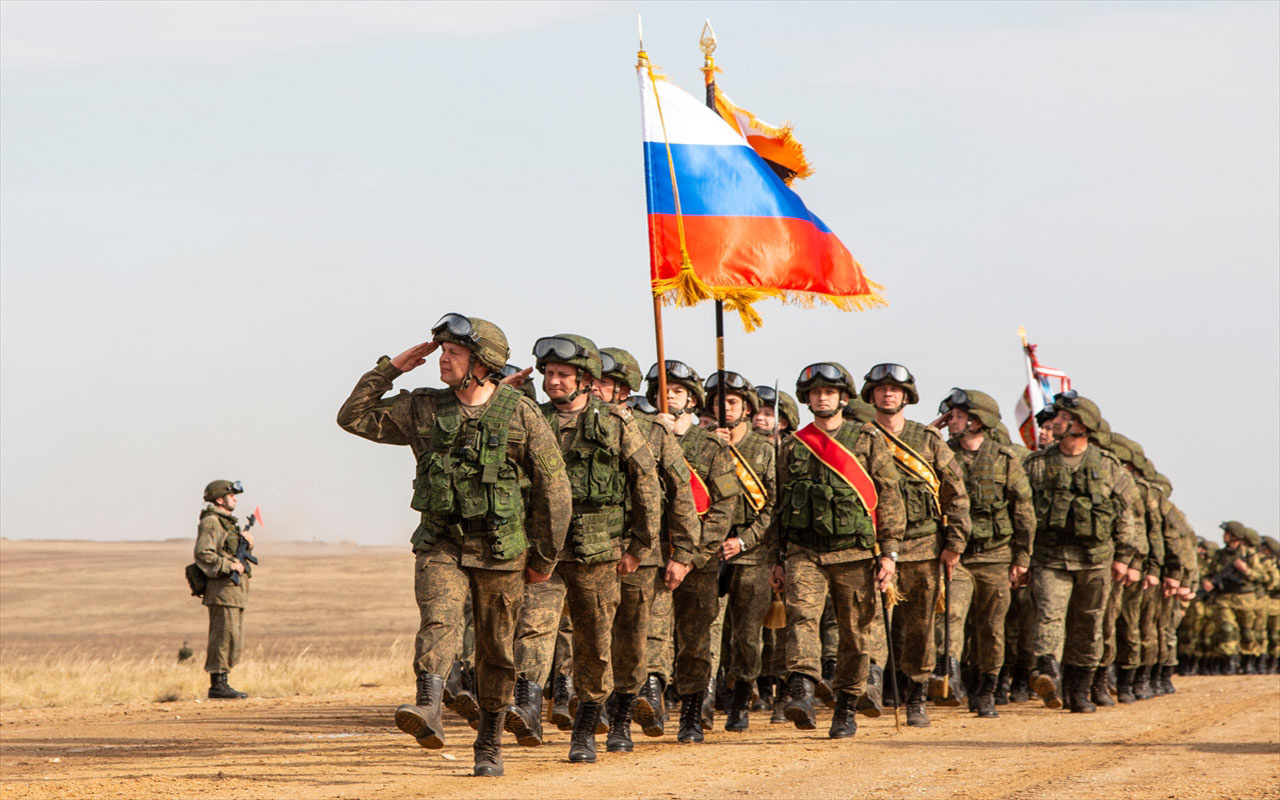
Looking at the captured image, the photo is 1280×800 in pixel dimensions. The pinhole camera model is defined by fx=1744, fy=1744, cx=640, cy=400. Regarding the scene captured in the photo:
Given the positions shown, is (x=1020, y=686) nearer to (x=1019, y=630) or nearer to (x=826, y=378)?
(x=1019, y=630)

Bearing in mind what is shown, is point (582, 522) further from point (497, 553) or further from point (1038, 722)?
Result: point (1038, 722)

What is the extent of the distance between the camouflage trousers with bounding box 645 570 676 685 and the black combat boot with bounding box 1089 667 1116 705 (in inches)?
256

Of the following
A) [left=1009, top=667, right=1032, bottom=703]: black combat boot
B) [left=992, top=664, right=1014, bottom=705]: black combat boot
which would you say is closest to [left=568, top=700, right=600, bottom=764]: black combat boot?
[left=992, top=664, right=1014, bottom=705]: black combat boot

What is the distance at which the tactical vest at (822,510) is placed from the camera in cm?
1212

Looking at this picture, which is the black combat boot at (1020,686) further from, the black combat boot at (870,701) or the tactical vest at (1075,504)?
the black combat boot at (870,701)

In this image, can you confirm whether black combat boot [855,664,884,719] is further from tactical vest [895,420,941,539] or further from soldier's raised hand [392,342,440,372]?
soldier's raised hand [392,342,440,372]

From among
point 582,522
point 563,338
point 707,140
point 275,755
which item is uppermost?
point 707,140

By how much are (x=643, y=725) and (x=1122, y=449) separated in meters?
9.02

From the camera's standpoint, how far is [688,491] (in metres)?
11.3

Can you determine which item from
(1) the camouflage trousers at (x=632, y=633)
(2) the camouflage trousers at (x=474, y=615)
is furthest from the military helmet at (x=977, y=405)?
(2) the camouflage trousers at (x=474, y=615)

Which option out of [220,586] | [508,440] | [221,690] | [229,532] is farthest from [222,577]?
[508,440]

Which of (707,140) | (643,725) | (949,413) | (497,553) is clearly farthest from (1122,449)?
(497,553)

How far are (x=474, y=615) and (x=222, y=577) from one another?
33.7 feet

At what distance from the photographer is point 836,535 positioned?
1216 cm
